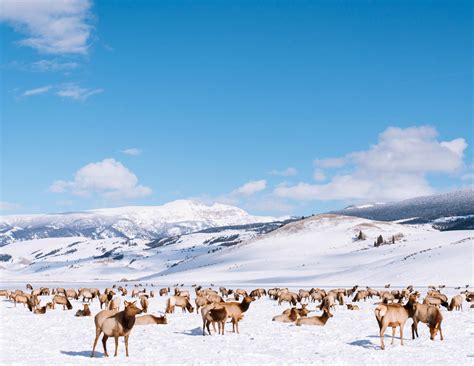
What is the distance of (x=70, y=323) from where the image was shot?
83.6 ft

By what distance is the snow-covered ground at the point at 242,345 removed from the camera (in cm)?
1633

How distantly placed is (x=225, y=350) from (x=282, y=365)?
2654 millimetres

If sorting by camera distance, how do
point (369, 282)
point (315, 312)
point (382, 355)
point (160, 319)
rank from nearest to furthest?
point (382, 355) < point (160, 319) < point (315, 312) < point (369, 282)

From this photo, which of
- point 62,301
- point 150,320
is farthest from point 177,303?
point 62,301

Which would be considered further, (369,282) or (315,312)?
(369,282)

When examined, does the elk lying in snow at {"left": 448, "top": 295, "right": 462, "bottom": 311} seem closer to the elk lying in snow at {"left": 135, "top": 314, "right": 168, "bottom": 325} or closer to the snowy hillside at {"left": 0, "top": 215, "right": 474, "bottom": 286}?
the elk lying in snow at {"left": 135, "top": 314, "right": 168, "bottom": 325}

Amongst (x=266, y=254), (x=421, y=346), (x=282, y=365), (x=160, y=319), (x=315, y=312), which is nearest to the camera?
(x=282, y=365)

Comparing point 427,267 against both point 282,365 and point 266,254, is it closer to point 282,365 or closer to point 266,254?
point 282,365

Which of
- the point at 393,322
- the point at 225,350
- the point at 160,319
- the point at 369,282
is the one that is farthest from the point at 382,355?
the point at 369,282

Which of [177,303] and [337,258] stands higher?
[337,258]

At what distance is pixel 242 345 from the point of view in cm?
1886

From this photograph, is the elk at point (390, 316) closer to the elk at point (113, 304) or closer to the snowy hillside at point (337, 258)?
the elk at point (113, 304)

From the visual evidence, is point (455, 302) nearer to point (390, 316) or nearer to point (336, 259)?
point (390, 316)

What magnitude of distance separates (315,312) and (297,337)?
1099 cm
